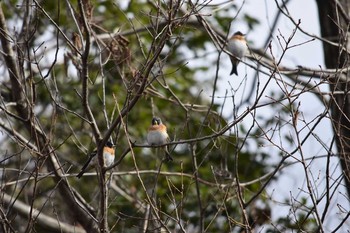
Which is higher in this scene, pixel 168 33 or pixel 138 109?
pixel 168 33

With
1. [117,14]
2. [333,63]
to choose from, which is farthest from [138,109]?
[333,63]

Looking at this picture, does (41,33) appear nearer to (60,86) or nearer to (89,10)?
(60,86)

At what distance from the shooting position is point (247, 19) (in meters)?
9.27

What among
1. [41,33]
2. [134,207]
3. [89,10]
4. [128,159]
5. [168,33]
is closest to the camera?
[168,33]

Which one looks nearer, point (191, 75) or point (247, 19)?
point (247, 19)

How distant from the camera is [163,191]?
8.22 metres

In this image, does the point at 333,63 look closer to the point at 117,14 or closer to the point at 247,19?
the point at 247,19

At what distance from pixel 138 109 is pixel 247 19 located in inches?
71.2

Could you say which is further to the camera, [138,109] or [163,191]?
[138,109]

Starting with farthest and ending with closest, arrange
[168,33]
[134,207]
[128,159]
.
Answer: [128,159] → [134,207] → [168,33]

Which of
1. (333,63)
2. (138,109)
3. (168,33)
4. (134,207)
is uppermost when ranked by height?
(168,33)

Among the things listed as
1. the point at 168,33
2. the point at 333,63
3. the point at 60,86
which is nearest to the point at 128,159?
the point at 60,86

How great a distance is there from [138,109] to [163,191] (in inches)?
58.5

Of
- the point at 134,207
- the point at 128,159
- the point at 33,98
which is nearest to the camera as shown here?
the point at 33,98
